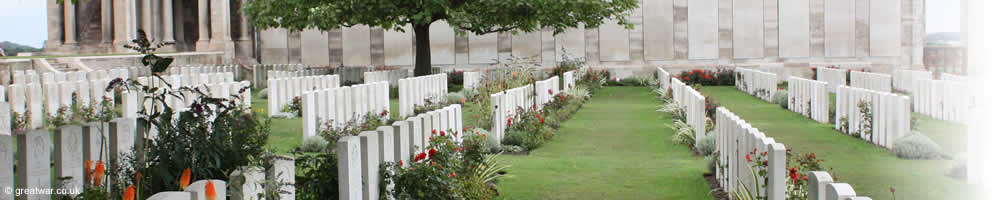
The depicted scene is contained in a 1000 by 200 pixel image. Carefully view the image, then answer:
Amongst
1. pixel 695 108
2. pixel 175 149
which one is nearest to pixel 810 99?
pixel 695 108

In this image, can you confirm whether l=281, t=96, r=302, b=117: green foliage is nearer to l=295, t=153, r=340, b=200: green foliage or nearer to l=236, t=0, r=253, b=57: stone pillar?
l=295, t=153, r=340, b=200: green foliage

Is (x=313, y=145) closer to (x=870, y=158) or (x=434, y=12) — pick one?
(x=870, y=158)

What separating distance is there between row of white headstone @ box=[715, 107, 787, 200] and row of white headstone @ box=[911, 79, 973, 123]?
6594mm

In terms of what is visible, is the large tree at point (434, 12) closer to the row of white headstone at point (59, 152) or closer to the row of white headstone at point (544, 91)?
the row of white headstone at point (544, 91)

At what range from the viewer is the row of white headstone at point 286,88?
46.2ft

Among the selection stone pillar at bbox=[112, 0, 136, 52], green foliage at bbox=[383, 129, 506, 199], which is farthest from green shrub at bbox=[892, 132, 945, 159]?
stone pillar at bbox=[112, 0, 136, 52]

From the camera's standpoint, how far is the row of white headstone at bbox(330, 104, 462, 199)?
4.62 m

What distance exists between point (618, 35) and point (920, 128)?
59.0 ft

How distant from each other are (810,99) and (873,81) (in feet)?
18.6

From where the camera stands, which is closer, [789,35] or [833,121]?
[833,121]

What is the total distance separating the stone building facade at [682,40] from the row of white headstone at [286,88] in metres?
12.0

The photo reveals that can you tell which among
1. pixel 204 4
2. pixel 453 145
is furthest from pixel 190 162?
pixel 204 4

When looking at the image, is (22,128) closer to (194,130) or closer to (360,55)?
(194,130)

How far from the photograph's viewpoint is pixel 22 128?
10.3m
